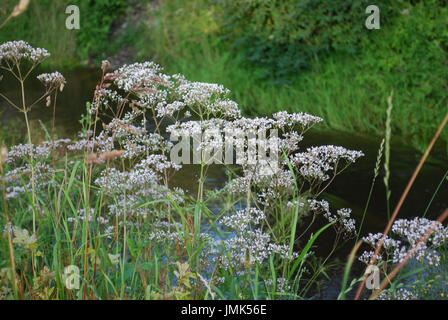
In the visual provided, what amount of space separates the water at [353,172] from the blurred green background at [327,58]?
38 cm

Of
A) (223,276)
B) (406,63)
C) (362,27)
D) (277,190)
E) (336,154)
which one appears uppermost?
(362,27)

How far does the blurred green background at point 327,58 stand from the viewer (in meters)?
5.66

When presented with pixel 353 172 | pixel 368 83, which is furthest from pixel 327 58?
pixel 353 172

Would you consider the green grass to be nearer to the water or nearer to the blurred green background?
the blurred green background

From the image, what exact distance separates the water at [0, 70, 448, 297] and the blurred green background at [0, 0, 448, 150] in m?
0.38

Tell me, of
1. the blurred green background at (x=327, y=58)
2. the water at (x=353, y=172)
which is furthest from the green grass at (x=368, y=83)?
the water at (x=353, y=172)

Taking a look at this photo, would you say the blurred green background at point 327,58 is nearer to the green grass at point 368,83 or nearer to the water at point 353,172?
the green grass at point 368,83

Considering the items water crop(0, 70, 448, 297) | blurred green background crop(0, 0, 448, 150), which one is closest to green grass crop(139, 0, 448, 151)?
blurred green background crop(0, 0, 448, 150)

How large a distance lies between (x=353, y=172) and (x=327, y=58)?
2.33 m

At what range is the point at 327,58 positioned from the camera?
6492mm

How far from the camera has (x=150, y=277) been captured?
2.46 metres

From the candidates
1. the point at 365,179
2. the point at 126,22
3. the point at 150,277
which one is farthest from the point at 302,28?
the point at 150,277
